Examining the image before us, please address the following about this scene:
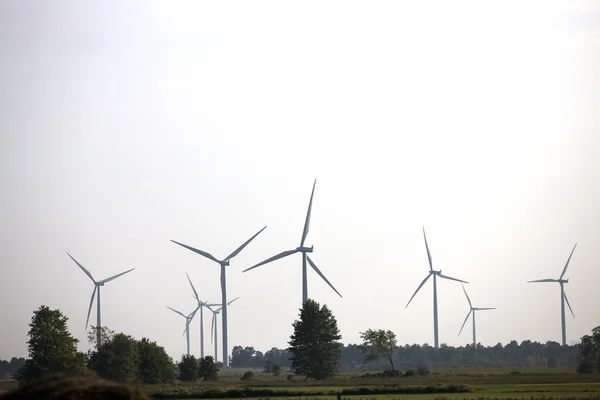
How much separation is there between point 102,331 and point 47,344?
60.7 metres

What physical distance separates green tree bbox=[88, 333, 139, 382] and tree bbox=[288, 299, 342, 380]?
25654 mm

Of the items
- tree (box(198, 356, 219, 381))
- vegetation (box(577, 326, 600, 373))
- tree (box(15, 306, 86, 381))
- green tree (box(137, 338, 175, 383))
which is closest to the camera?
tree (box(15, 306, 86, 381))

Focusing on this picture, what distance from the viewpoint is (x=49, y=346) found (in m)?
124

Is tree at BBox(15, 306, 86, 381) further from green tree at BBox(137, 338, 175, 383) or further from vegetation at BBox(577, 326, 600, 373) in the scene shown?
vegetation at BBox(577, 326, 600, 373)

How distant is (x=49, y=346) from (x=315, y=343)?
142 feet

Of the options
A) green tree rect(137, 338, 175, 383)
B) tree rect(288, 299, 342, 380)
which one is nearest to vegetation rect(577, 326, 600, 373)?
tree rect(288, 299, 342, 380)

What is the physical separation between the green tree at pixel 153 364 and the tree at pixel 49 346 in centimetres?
1712

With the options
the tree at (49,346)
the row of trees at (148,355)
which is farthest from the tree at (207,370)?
the tree at (49,346)

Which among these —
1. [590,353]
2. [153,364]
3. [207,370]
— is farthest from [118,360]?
[590,353]

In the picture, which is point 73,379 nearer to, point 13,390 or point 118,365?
point 13,390

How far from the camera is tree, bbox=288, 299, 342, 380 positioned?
151m

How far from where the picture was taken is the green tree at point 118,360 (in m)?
133

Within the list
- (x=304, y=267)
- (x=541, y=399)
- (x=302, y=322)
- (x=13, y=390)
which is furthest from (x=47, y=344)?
(x=13, y=390)

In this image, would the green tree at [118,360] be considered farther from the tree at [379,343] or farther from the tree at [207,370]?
the tree at [379,343]
